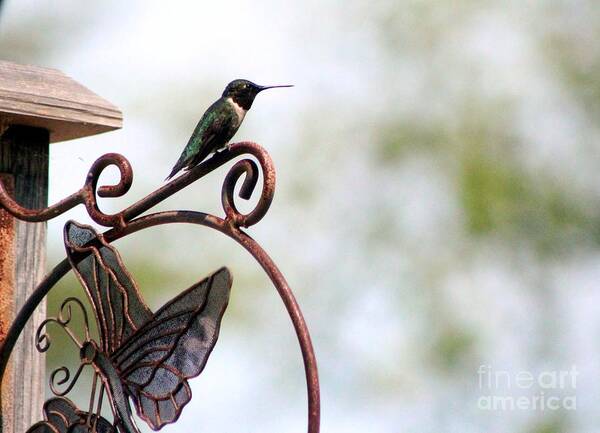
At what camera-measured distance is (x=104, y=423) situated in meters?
1.28

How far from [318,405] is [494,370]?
303cm

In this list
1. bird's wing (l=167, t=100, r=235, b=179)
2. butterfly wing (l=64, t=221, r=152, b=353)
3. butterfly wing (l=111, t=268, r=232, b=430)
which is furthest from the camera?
bird's wing (l=167, t=100, r=235, b=179)

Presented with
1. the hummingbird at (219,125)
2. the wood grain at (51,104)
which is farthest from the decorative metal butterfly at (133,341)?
the wood grain at (51,104)

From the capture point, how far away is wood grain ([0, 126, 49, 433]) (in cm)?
158

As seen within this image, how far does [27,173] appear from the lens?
1640 millimetres

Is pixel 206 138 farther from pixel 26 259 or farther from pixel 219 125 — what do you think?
pixel 26 259

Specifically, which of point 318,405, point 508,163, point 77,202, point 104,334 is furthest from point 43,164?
point 508,163

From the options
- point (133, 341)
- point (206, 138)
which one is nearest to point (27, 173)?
point (206, 138)

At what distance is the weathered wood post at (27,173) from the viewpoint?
1570 millimetres

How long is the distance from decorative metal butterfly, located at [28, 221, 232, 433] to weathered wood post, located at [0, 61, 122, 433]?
0.74 feet

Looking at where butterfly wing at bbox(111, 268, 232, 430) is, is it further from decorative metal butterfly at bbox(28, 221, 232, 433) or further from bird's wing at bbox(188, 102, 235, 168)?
bird's wing at bbox(188, 102, 235, 168)

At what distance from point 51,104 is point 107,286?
0.44 metres

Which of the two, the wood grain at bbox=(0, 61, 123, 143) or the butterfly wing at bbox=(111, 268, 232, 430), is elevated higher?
the wood grain at bbox=(0, 61, 123, 143)

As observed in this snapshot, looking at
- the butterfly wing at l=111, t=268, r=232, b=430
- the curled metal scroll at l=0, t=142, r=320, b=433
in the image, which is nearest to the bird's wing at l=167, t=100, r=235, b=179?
the curled metal scroll at l=0, t=142, r=320, b=433
